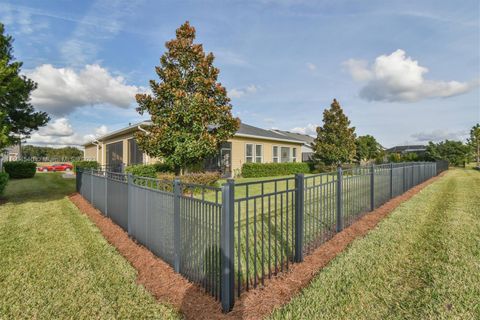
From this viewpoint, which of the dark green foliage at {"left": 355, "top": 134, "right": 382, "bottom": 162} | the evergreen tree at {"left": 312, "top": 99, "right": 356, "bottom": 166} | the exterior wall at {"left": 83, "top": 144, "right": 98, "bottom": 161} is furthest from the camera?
the dark green foliage at {"left": 355, "top": 134, "right": 382, "bottom": 162}

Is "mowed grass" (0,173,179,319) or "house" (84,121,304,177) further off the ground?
"house" (84,121,304,177)

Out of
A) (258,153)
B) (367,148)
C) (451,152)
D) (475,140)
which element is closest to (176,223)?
(258,153)

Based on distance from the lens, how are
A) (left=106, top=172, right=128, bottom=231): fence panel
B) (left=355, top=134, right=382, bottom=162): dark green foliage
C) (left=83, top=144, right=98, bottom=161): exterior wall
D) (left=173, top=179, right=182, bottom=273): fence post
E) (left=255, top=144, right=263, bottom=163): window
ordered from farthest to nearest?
(left=355, top=134, right=382, bottom=162): dark green foliage < (left=83, top=144, right=98, bottom=161): exterior wall < (left=255, top=144, right=263, bottom=163): window < (left=106, top=172, right=128, bottom=231): fence panel < (left=173, top=179, right=182, bottom=273): fence post

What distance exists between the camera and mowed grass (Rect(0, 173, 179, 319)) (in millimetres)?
2762

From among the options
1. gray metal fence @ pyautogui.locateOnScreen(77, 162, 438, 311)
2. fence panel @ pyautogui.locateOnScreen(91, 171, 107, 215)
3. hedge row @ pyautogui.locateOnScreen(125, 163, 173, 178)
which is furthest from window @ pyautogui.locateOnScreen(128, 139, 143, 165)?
gray metal fence @ pyautogui.locateOnScreen(77, 162, 438, 311)

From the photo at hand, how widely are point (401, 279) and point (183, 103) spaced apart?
857cm

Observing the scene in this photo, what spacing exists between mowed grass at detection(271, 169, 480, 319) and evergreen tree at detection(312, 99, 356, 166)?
1561cm

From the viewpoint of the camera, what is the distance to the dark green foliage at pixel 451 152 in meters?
33.8

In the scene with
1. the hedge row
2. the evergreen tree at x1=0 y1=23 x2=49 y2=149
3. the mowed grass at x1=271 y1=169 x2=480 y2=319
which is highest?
the evergreen tree at x1=0 y1=23 x2=49 y2=149

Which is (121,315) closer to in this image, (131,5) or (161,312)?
(161,312)

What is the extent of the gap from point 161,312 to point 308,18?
33.1 feet

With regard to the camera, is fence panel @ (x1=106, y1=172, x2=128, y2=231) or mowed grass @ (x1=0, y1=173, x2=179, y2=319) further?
fence panel @ (x1=106, y1=172, x2=128, y2=231)

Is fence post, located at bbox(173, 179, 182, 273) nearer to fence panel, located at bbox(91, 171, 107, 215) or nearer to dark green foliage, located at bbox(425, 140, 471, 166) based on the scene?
fence panel, located at bbox(91, 171, 107, 215)

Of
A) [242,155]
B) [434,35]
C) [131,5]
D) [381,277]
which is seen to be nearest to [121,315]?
[381,277]
